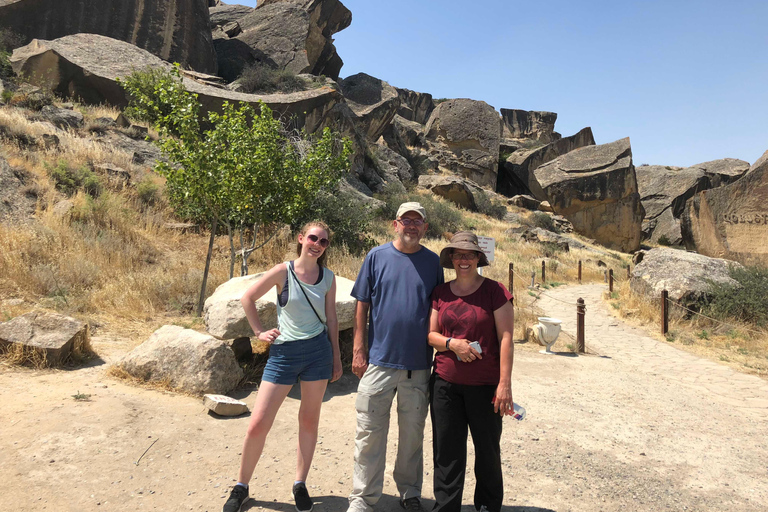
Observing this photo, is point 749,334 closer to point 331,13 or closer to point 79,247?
point 79,247

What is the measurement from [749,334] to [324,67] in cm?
2858

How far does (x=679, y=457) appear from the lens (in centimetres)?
409

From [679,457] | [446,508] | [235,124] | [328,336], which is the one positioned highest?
[235,124]

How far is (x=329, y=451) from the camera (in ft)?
12.9

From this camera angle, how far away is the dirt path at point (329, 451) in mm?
3098

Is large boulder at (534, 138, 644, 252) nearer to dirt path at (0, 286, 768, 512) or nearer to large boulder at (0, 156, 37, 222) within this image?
dirt path at (0, 286, 768, 512)

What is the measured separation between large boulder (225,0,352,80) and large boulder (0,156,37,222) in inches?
655

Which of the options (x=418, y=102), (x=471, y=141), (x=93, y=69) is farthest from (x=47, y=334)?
(x=418, y=102)

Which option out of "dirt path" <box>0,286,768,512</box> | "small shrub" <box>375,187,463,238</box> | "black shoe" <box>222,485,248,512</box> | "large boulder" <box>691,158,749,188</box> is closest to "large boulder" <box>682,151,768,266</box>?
"dirt path" <box>0,286,768,512</box>

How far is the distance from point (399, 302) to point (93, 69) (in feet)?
58.3

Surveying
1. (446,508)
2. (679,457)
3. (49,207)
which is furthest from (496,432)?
(49,207)

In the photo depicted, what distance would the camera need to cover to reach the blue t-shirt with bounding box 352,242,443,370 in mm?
2797

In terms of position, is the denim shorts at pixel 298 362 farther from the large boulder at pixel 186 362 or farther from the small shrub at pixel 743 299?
the small shrub at pixel 743 299

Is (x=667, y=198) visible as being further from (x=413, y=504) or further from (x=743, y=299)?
(x=413, y=504)
